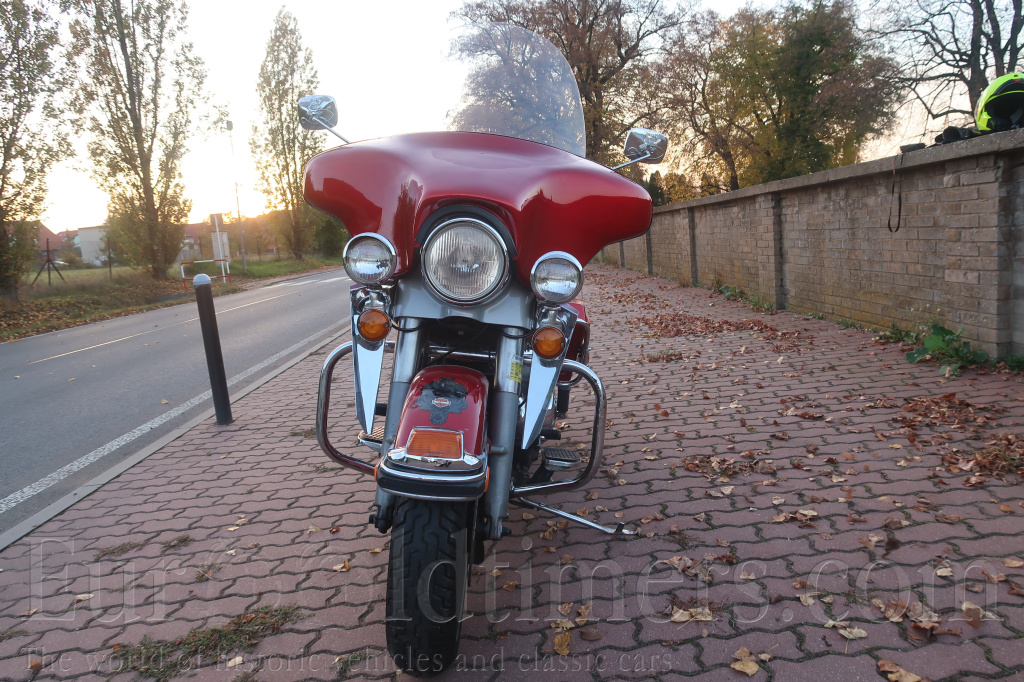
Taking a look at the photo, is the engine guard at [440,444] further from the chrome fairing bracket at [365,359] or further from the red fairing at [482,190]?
the red fairing at [482,190]

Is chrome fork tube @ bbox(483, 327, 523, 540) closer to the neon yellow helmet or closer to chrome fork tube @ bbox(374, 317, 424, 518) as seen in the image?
chrome fork tube @ bbox(374, 317, 424, 518)

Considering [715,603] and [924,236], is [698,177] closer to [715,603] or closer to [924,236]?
[924,236]

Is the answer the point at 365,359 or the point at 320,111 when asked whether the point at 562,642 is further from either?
the point at 320,111

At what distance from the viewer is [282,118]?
131 ft

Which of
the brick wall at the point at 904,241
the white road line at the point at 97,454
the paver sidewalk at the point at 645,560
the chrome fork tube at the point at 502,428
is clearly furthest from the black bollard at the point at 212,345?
the brick wall at the point at 904,241

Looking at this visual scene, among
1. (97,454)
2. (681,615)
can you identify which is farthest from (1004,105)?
(97,454)

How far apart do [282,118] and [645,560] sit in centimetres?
4208

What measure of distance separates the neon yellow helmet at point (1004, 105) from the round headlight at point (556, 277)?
5.61 meters

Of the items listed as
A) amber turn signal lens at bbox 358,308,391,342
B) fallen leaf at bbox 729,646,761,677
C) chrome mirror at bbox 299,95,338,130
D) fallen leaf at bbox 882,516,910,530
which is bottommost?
fallen leaf at bbox 729,646,761,677

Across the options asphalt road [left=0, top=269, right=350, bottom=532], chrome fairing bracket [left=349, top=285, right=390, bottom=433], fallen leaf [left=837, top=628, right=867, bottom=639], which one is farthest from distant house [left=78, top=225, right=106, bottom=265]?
fallen leaf [left=837, top=628, right=867, bottom=639]

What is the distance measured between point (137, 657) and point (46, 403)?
18.7ft

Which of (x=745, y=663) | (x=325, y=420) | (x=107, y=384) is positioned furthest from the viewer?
(x=107, y=384)

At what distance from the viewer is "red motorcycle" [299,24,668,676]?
217cm

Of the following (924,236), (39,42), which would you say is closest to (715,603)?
(924,236)
